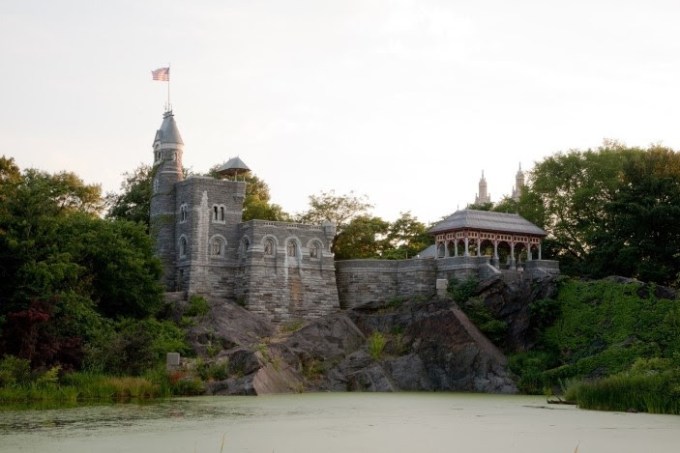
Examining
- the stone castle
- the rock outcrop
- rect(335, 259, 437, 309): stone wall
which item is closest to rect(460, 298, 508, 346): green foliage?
the rock outcrop

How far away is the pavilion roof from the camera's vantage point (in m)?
55.1

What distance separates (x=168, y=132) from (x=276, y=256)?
9.54m

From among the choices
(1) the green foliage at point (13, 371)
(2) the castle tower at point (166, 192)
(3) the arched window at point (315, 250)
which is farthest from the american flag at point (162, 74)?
(1) the green foliage at point (13, 371)

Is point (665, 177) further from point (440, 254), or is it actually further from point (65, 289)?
point (65, 289)

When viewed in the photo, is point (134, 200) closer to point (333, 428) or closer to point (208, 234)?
point (208, 234)

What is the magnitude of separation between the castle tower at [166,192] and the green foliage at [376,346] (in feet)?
39.6

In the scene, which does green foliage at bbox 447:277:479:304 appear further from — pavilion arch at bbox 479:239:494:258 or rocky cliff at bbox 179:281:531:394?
pavilion arch at bbox 479:239:494:258

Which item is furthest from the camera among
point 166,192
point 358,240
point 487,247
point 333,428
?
point 358,240

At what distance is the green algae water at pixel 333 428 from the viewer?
72.7ft

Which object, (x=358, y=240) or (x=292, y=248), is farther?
(x=358, y=240)

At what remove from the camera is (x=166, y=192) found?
186 ft

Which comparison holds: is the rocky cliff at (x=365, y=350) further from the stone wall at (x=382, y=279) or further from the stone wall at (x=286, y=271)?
the stone wall at (x=382, y=279)

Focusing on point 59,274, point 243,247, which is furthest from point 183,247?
point 59,274

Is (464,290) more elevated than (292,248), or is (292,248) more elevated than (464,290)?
(292,248)
